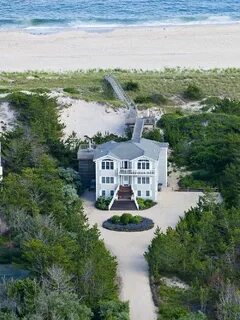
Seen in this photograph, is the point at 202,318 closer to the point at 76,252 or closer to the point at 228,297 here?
the point at 228,297

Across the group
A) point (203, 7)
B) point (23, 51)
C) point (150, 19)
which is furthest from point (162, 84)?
point (203, 7)

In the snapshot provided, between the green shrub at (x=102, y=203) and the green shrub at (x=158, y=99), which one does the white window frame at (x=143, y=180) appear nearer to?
the green shrub at (x=102, y=203)

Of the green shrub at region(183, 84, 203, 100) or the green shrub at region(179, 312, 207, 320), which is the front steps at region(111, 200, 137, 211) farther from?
the green shrub at region(183, 84, 203, 100)

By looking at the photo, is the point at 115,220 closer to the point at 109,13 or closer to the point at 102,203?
the point at 102,203

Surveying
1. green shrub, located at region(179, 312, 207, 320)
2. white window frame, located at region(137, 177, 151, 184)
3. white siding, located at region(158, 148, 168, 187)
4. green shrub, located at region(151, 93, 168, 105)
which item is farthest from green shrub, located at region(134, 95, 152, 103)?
green shrub, located at region(179, 312, 207, 320)

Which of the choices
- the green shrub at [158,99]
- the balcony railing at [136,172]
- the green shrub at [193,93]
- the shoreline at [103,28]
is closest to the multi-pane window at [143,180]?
the balcony railing at [136,172]

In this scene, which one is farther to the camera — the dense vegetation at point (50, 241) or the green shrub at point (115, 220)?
the green shrub at point (115, 220)
